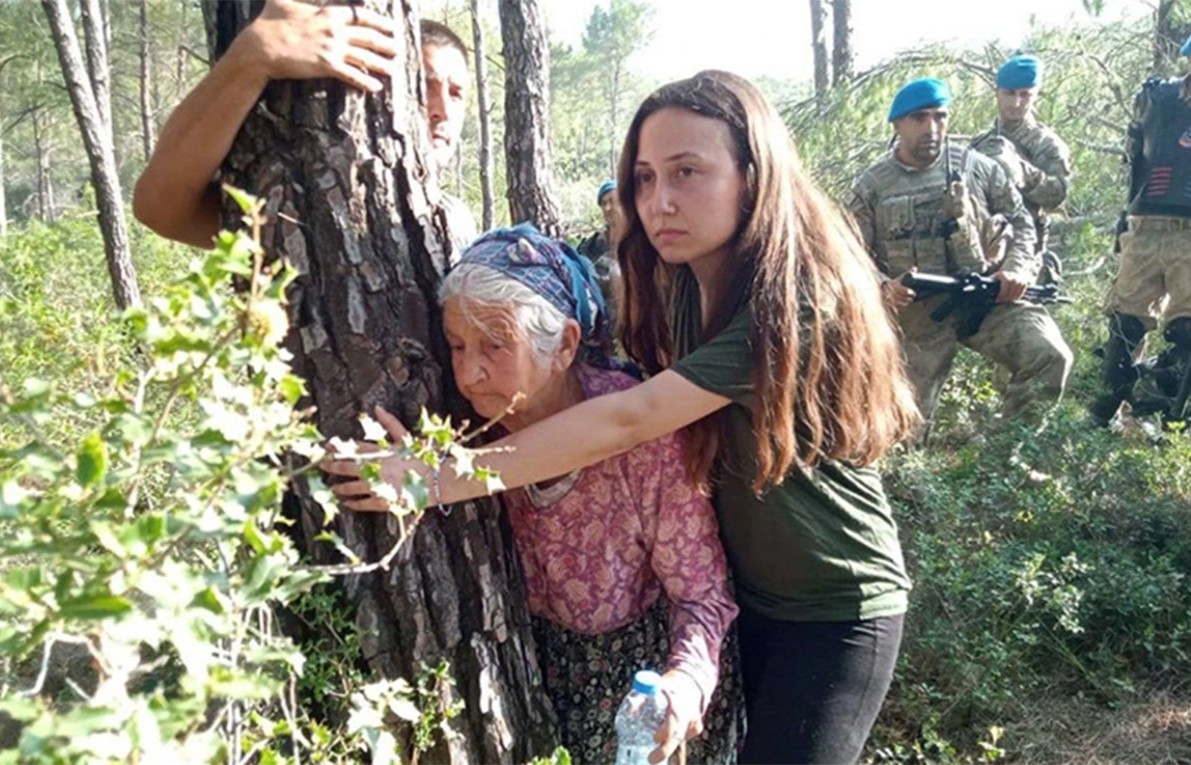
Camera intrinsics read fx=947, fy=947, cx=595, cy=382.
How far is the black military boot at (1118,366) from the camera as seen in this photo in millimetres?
6160

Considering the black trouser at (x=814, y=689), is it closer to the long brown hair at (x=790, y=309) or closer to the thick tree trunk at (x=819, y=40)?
the long brown hair at (x=790, y=309)

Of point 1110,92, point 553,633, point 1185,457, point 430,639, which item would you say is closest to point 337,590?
point 430,639

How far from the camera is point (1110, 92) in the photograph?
8.06m

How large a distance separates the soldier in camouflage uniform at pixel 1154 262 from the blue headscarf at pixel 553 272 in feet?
17.8

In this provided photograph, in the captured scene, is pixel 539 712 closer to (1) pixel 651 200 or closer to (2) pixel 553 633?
(2) pixel 553 633

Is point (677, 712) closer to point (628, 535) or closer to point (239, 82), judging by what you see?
point (628, 535)

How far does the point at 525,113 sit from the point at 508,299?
564 cm

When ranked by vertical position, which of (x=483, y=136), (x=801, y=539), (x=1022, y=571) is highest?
(x=483, y=136)

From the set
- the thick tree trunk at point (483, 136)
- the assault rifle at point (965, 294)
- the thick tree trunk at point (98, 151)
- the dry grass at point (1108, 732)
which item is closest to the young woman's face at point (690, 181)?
the dry grass at point (1108, 732)

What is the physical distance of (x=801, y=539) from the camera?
1.68 m

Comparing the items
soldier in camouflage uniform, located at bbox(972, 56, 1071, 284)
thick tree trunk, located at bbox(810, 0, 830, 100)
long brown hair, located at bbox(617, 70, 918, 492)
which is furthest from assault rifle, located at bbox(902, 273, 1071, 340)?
thick tree trunk, located at bbox(810, 0, 830, 100)

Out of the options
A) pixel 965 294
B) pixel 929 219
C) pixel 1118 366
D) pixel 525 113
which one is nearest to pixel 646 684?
pixel 965 294

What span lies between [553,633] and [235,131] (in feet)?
3.34

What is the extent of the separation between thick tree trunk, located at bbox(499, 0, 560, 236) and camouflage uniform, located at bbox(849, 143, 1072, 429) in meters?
2.26
